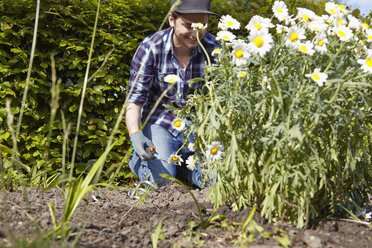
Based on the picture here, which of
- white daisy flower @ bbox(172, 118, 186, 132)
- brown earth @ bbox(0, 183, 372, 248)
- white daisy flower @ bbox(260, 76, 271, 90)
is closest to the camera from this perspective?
brown earth @ bbox(0, 183, 372, 248)

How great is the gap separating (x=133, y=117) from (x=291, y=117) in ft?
5.18

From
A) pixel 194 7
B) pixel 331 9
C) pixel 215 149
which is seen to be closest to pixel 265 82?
pixel 215 149

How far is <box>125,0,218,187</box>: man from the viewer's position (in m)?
3.02

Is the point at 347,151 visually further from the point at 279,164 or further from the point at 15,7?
the point at 15,7

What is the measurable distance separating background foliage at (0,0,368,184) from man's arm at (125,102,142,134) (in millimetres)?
356

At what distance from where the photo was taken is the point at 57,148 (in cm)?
332

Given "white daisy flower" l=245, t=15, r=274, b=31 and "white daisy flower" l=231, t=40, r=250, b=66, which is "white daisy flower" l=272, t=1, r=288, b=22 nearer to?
"white daisy flower" l=245, t=15, r=274, b=31

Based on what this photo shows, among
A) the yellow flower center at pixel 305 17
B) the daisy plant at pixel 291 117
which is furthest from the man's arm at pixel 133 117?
the yellow flower center at pixel 305 17

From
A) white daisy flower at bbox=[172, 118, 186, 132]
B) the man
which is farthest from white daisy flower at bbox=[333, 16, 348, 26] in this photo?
the man

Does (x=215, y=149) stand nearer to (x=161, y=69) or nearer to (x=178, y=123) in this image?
(x=178, y=123)

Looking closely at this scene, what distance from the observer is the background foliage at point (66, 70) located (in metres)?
3.11

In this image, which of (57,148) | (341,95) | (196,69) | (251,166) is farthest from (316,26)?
(57,148)

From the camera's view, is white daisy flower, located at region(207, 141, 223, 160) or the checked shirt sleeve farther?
the checked shirt sleeve

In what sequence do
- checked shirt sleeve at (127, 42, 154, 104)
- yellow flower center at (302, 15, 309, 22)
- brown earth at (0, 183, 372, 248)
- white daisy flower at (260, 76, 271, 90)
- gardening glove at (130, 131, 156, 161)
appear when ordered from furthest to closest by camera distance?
checked shirt sleeve at (127, 42, 154, 104)
gardening glove at (130, 131, 156, 161)
yellow flower center at (302, 15, 309, 22)
white daisy flower at (260, 76, 271, 90)
brown earth at (0, 183, 372, 248)
